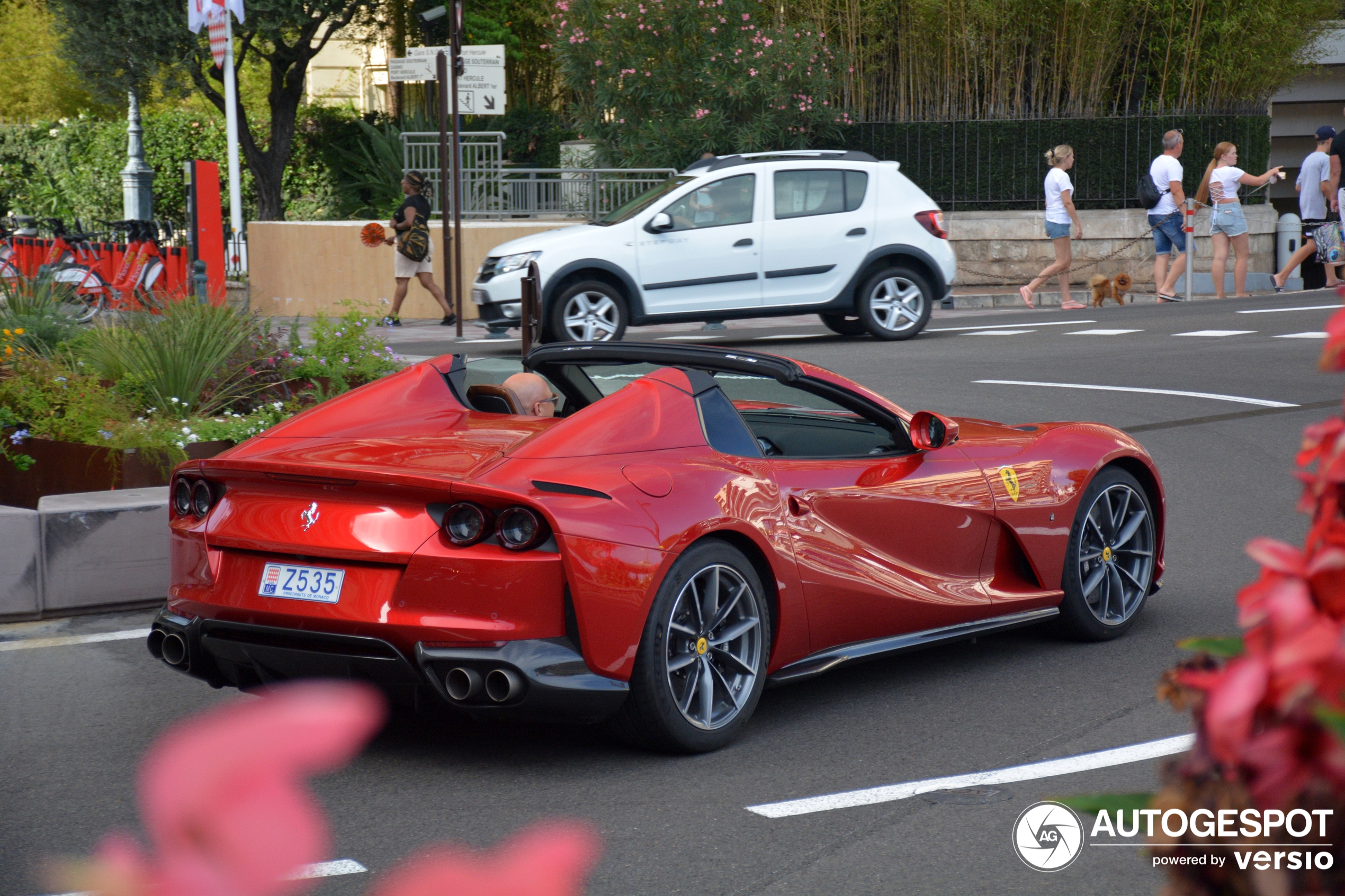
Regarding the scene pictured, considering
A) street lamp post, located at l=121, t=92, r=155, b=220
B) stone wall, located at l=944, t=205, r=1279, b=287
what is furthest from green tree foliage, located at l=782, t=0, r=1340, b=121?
street lamp post, located at l=121, t=92, r=155, b=220

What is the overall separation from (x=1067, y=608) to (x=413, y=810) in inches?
116

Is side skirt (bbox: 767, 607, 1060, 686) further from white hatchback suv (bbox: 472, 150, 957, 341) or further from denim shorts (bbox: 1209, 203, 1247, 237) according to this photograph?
denim shorts (bbox: 1209, 203, 1247, 237)

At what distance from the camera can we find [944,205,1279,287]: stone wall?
24344mm

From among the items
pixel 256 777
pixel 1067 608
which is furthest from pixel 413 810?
pixel 256 777

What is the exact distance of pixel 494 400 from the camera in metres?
5.70

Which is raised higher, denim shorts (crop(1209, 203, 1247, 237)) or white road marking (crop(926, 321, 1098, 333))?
denim shorts (crop(1209, 203, 1247, 237))

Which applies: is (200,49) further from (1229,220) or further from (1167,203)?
(1229,220)

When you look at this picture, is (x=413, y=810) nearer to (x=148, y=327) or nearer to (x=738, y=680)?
(x=738, y=680)

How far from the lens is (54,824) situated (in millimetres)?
4164

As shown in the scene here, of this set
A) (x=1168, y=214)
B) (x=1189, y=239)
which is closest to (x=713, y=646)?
(x=1168, y=214)

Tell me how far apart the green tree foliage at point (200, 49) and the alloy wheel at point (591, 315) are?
56.2 ft

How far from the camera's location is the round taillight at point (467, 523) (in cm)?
443

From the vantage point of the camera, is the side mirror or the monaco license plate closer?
the monaco license plate

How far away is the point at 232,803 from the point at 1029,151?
83.3ft
